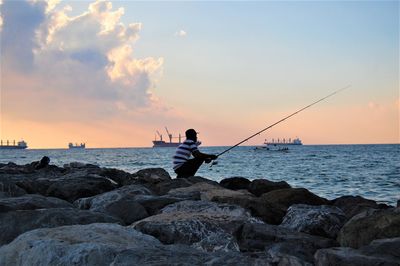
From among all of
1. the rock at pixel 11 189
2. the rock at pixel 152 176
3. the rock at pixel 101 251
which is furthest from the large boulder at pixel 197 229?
the rock at pixel 152 176

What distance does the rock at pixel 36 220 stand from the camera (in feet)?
13.9

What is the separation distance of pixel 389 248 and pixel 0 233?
306 centimetres

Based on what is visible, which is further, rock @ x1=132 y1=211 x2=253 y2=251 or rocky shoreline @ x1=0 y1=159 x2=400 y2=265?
rock @ x1=132 y1=211 x2=253 y2=251

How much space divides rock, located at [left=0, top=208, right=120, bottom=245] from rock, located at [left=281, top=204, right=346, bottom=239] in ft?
6.85

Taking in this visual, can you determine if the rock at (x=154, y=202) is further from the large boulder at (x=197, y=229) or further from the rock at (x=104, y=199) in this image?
the large boulder at (x=197, y=229)

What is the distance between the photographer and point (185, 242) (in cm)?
432

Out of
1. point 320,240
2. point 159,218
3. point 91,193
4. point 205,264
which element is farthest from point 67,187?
point 205,264

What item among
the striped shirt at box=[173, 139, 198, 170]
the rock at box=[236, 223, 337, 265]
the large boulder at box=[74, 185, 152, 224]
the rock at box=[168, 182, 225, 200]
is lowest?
the rock at box=[236, 223, 337, 265]

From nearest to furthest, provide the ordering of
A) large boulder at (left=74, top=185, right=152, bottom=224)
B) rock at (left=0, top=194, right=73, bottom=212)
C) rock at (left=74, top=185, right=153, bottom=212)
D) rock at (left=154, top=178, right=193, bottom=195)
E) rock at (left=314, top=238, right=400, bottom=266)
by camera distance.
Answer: rock at (left=314, top=238, right=400, bottom=266)
rock at (left=0, top=194, right=73, bottom=212)
large boulder at (left=74, top=185, right=152, bottom=224)
rock at (left=74, top=185, right=153, bottom=212)
rock at (left=154, top=178, right=193, bottom=195)

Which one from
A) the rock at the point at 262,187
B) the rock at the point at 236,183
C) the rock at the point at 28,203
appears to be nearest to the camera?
the rock at the point at 28,203

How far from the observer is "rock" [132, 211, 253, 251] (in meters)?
4.29

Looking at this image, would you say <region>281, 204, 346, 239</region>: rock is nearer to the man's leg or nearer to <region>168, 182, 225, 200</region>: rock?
<region>168, 182, 225, 200</region>: rock

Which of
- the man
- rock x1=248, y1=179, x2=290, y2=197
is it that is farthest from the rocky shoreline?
the man

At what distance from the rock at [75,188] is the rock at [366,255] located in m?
4.65
